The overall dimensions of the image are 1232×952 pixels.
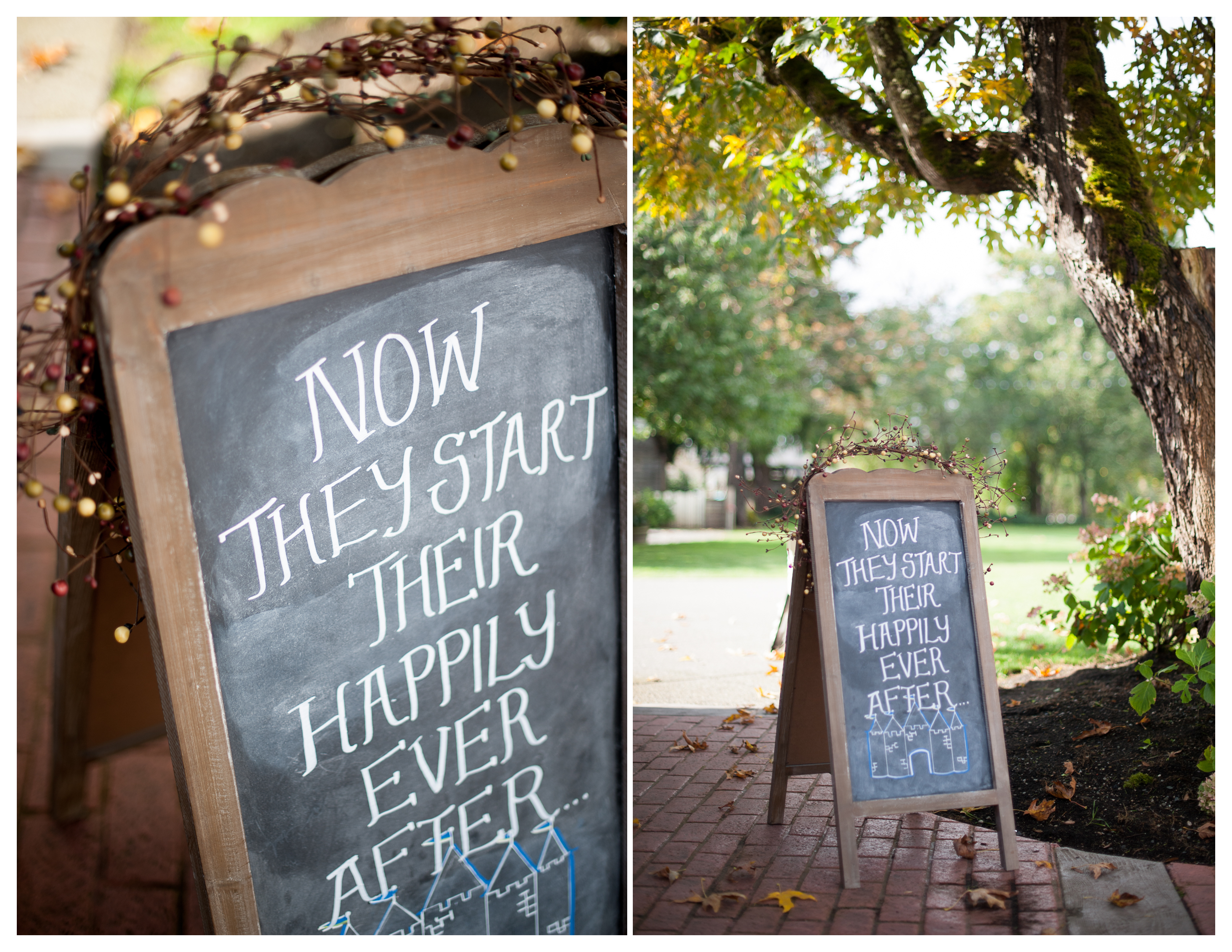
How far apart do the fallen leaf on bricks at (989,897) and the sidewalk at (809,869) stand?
2 centimetres

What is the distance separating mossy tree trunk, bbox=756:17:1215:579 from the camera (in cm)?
310

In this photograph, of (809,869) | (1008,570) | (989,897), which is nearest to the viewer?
(989,897)

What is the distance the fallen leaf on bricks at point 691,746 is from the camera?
3.85 meters

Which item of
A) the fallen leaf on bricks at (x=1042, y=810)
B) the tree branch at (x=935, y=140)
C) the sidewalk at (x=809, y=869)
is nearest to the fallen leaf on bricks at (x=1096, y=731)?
the fallen leaf on bricks at (x=1042, y=810)

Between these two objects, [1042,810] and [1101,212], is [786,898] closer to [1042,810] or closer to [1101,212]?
[1042,810]

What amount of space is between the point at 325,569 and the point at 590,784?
877 mm

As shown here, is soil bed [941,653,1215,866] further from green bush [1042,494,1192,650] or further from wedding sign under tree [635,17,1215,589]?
wedding sign under tree [635,17,1215,589]

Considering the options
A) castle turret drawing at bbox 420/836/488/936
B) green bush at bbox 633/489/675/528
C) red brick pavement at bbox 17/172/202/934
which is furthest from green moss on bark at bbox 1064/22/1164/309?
green bush at bbox 633/489/675/528

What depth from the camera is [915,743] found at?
2.58m

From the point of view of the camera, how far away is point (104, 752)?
3035 millimetres

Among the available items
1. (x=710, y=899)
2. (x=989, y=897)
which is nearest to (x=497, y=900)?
(x=710, y=899)

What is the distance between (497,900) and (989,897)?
1.48 m

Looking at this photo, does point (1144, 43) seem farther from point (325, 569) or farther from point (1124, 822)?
point (325, 569)

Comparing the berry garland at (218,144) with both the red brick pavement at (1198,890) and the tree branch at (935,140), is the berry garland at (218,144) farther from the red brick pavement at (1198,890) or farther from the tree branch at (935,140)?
the red brick pavement at (1198,890)
